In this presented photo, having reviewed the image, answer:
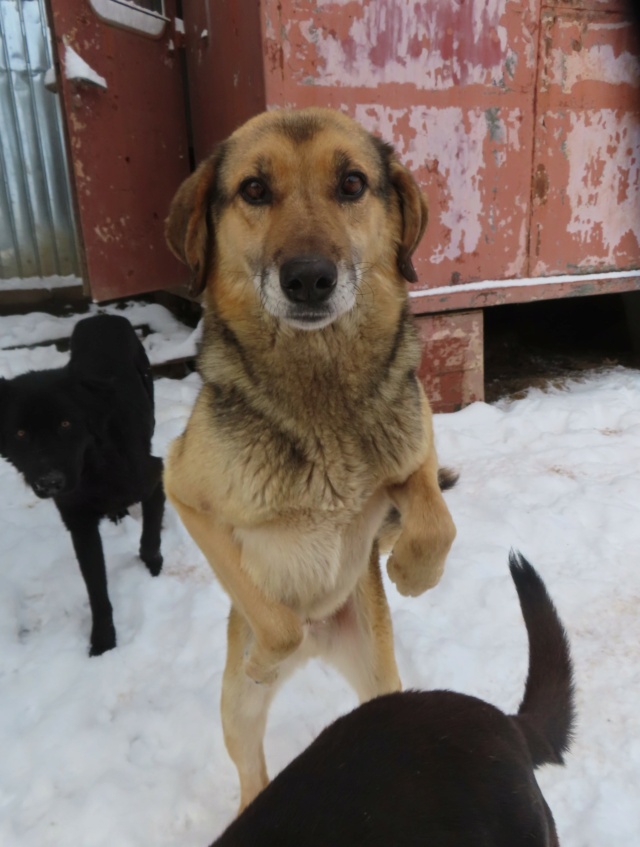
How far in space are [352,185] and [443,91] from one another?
2.60 meters

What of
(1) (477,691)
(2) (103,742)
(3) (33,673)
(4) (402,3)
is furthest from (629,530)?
(4) (402,3)

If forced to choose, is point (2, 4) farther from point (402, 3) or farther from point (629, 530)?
point (629, 530)

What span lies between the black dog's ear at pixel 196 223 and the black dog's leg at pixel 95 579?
3.87ft

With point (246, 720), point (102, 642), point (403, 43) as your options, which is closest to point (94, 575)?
point (102, 642)

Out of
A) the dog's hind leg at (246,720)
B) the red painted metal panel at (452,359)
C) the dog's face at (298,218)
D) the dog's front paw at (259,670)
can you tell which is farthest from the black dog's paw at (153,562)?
the red painted metal panel at (452,359)

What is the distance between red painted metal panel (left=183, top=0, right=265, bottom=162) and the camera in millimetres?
3572

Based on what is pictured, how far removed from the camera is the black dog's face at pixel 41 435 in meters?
2.24

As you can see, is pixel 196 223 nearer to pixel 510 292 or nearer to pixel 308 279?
pixel 308 279

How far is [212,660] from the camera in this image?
229 cm

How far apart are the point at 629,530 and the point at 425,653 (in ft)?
3.89

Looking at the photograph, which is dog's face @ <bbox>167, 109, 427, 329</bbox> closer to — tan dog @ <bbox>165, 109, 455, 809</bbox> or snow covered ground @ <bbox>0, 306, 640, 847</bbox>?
tan dog @ <bbox>165, 109, 455, 809</bbox>

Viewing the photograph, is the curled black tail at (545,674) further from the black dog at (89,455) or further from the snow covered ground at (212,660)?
the black dog at (89,455)

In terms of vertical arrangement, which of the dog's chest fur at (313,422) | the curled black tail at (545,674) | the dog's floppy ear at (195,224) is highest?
the dog's floppy ear at (195,224)

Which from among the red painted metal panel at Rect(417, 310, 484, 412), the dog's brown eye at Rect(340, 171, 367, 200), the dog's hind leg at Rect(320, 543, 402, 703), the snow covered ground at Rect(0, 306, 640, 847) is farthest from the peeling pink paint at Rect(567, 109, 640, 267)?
the dog's hind leg at Rect(320, 543, 402, 703)
